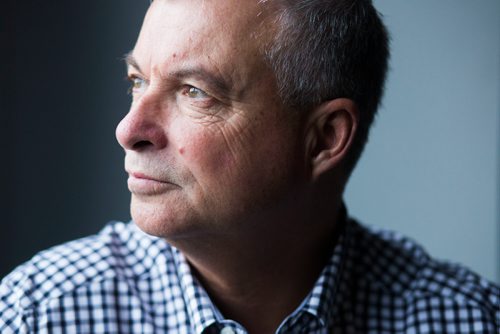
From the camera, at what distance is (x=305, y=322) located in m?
1.56

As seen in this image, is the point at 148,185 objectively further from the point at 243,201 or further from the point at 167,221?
the point at 243,201

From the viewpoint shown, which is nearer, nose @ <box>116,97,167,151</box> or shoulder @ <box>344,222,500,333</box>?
nose @ <box>116,97,167,151</box>

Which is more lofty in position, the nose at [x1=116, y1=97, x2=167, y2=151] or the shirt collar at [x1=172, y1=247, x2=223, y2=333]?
the nose at [x1=116, y1=97, x2=167, y2=151]

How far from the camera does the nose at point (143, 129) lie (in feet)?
4.53

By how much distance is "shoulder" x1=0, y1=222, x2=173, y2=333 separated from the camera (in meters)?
1.50

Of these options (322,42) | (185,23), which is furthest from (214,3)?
(322,42)

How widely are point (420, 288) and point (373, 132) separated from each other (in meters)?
0.78

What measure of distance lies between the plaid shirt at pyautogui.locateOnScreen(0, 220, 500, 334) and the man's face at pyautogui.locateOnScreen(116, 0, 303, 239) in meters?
0.23

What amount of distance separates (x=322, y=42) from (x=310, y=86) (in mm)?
97

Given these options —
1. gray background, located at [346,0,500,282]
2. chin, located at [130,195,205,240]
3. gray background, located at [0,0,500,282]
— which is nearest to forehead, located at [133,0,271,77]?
chin, located at [130,195,205,240]

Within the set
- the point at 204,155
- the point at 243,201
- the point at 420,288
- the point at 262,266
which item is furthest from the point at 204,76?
the point at 420,288

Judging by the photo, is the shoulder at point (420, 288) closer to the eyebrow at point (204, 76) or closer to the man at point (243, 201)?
the man at point (243, 201)

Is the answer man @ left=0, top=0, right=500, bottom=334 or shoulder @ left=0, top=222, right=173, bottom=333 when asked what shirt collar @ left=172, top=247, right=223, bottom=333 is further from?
shoulder @ left=0, top=222, right=173, bottom=333

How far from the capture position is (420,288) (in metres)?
1.71
